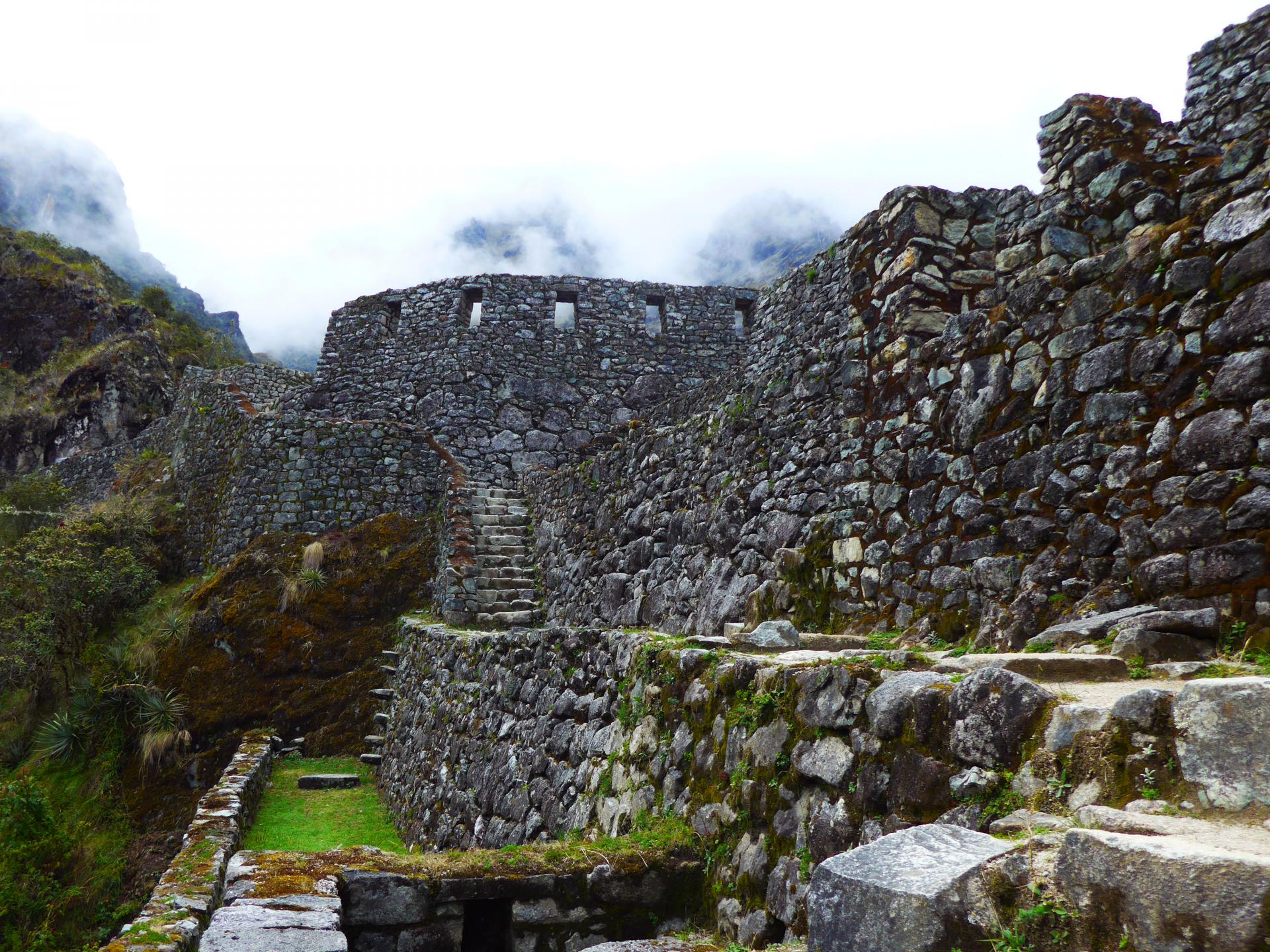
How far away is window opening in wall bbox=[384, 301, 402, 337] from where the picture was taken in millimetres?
19203

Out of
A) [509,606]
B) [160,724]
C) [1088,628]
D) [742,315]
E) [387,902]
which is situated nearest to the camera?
[1088,628]

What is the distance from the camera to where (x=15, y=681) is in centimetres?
1409

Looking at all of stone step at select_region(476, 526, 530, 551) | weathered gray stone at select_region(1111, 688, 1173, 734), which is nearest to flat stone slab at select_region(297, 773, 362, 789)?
stone step at select_region(476, 526, 530, 551)

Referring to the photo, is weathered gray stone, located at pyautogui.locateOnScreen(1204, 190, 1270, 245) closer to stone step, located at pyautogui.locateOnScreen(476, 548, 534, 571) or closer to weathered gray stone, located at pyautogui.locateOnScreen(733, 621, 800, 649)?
weathered gray stone, located at pyautogui.locateOnScreen(733, 621, 800, 649)

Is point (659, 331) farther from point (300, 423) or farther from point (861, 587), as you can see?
point (861, 587)

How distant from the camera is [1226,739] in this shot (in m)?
1.71

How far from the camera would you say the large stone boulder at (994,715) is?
7.02 ft

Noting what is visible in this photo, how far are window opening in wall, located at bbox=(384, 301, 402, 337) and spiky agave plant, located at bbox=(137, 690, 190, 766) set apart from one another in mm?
10066

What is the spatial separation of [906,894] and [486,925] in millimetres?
2734

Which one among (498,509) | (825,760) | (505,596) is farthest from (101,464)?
(825,760)

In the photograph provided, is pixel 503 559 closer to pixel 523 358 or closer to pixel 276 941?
pixel 523 358

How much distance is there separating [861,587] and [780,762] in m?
2.66

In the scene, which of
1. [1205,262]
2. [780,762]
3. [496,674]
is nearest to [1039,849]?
[780,762]

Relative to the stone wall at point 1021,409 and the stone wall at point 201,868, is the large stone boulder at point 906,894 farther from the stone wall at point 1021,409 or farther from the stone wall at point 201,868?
the stone wall at point 201,868
